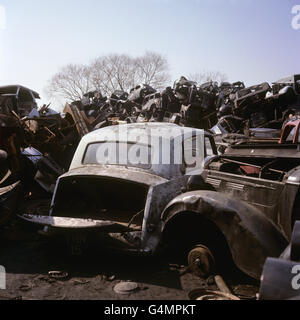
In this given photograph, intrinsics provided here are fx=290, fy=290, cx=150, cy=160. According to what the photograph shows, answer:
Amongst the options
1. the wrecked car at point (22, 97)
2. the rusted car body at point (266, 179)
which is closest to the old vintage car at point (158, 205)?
the rusted car body at point (266, 179)

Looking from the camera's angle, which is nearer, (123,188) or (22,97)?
(123,188)

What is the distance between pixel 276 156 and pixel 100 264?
8.76 feet

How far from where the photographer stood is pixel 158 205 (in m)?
3.73

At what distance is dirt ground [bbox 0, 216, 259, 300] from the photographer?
3.12 m

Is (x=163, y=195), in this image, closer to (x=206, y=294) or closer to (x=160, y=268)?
(x=160, y=268)

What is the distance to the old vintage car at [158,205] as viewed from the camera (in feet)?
9.53

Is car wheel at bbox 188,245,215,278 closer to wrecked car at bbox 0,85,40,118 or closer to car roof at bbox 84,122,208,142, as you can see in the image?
car roof at bbox 84,122,208,142

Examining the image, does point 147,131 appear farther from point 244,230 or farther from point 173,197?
point 244,230

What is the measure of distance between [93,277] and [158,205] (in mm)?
1180

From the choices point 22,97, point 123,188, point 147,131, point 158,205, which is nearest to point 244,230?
point 158,205

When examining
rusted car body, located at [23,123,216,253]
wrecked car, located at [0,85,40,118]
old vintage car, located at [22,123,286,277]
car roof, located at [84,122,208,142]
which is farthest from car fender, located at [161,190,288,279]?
wrecked car, located at [0,85,40,118]
